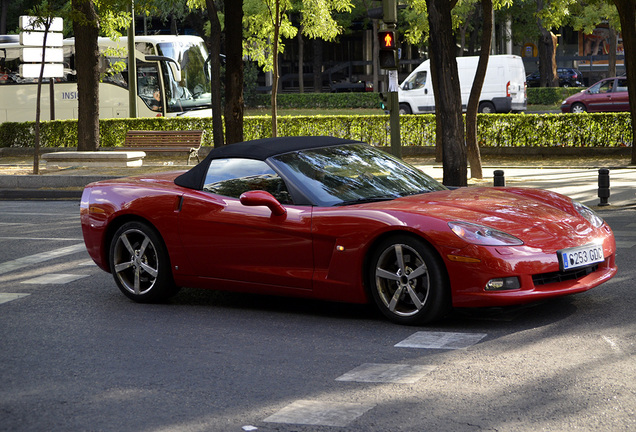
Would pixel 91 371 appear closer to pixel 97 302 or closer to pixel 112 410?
pixel 112 410

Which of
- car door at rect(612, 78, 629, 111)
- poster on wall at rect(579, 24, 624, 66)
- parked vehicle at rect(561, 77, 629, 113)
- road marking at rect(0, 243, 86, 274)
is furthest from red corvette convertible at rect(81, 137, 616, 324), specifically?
poster on wall at rect(579, 24, 624, 66)

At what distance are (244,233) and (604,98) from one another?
3019 cm

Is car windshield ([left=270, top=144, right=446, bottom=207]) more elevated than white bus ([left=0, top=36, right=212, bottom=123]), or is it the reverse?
white bus ([left=0, top=36, right=212, bottom=123])

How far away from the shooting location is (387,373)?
219 inches

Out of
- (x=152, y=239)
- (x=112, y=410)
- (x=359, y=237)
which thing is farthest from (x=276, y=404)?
(x=152, y=239)

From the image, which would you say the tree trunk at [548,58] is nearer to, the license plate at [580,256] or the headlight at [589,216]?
the headlight at [589,216]

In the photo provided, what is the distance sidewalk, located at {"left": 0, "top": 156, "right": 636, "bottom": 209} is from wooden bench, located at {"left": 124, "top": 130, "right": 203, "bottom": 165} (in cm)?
51

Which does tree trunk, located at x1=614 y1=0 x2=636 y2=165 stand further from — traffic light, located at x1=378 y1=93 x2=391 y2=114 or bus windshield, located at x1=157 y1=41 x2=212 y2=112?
bus windshield, located at x1=157 y1=41 x2=212 y2=112

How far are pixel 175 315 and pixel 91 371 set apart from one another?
66.5 inches

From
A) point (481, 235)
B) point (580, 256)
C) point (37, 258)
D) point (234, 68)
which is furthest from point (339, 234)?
point (234, 68)

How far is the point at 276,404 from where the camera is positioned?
5.04 metres

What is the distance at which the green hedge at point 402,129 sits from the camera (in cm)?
2339

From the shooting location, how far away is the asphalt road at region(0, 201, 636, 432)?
4.78m

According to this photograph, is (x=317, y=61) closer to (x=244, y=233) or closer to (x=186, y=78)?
(x=186, y=78)
